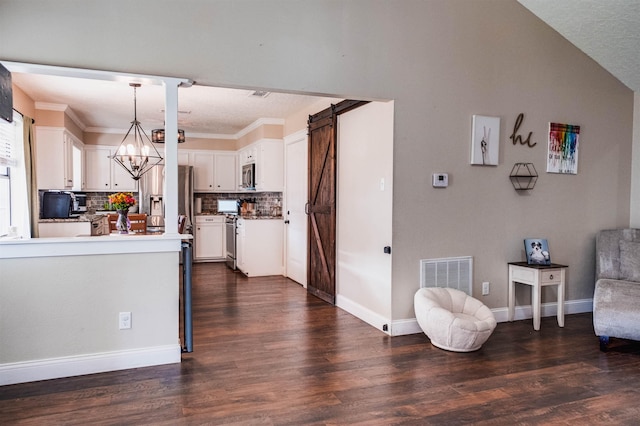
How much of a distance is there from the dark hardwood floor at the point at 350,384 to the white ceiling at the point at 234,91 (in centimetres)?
225

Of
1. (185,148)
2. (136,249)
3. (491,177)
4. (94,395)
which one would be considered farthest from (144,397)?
(185,148)

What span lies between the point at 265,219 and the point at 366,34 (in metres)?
3.76

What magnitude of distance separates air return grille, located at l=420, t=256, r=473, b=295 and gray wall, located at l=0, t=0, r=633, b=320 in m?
0.08

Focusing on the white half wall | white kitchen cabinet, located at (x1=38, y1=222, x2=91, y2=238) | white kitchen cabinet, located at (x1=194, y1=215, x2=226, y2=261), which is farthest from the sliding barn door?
white kitchen cabinet, located at (x1=194, y1=215, x2=226, y2=261)

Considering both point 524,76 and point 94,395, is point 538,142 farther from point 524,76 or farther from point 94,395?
point 94,395

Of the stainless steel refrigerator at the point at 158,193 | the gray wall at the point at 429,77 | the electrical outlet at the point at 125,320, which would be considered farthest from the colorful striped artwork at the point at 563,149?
the stainless steel refrigerator at the point at 158,193

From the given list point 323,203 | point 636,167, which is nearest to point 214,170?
point 323,203

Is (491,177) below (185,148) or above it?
below

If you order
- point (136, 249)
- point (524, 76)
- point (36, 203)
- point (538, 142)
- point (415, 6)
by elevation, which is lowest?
point (136, 249)

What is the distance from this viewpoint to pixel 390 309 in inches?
162

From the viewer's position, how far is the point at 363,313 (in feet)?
15.0

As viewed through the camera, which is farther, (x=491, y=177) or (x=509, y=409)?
(x=491, y=177)

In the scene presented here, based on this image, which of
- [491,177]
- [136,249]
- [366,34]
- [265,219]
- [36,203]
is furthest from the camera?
[265,219]

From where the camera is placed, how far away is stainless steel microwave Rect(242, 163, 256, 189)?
7586mm
